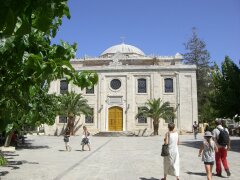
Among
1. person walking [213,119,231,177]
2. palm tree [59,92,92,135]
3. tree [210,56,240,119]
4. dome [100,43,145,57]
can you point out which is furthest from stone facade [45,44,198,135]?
person walking [213,119,231,177]

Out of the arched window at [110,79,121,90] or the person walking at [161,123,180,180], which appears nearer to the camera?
the person walking at [161,123,180,180]

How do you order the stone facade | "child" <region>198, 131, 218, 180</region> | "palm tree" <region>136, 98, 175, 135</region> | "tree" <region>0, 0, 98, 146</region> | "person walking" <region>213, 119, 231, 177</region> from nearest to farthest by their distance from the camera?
"tree" <region>0, 0, 98, 146</region>, "child" <region>198, 131, 218, 180</region>, "person walking" <region>213, 119, 231, 177</region>, "palm tree" <region>136, 98, 175, 135</region>, the stone facade

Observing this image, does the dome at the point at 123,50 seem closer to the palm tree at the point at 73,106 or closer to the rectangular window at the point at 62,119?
the rectangular window at the point at 62,119

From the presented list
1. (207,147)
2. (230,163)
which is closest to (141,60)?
(230,163)

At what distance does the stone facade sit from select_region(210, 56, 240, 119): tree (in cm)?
1550

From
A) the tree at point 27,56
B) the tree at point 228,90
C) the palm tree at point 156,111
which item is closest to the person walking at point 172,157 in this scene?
the tree at point 27,56

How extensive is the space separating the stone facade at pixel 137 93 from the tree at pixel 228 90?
50.8 ft

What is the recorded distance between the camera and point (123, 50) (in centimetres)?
5166

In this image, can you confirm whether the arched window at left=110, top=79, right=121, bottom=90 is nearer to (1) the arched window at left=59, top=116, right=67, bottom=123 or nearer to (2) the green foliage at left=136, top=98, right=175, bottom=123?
(2) the green foliage at left=136, top=98, right=175, bottom=123

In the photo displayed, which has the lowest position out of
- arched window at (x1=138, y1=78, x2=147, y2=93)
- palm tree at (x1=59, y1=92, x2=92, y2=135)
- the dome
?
palm tree at (x1=59, y1=92, x2=92, y2=135)

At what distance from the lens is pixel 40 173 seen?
10.6 metres

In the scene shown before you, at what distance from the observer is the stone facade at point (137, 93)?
130 ft

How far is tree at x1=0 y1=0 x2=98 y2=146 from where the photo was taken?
181 cm

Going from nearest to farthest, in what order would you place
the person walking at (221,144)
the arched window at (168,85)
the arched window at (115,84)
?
the person walking at (221,144), the arched window at (168,85), the arched window at (115,84)
